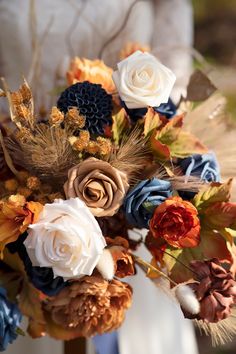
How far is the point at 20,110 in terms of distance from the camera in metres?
0.69

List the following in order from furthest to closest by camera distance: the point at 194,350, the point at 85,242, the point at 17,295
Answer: the point at 194,350
the point at 17,295
the point at 85,242

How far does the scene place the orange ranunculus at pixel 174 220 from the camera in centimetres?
65

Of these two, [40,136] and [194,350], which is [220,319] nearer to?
[40,136]

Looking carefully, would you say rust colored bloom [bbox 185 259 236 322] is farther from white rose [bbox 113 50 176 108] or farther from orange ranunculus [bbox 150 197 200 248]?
white rose [bbox 113 50 176 108]

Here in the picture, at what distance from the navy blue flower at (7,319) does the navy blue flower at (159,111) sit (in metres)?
0.26

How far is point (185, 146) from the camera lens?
29.5 inches

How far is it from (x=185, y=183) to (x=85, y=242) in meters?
0.14

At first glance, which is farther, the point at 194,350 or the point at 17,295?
the point at 194,350

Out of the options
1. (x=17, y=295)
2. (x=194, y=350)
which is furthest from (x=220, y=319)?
(x=194, y=350)

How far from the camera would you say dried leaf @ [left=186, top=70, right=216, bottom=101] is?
2.82 feet

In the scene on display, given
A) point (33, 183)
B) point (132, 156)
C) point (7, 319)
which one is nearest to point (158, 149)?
point (132, 156)

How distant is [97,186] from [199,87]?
28 centimetres

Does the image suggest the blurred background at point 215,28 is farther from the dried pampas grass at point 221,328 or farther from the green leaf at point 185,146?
the dried pampas grass at point 221,328

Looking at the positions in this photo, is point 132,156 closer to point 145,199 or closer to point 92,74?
point 145,199
